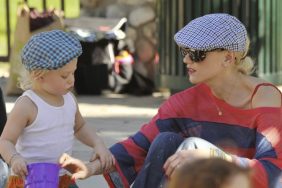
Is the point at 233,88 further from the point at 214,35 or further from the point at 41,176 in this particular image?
the point at 41,176

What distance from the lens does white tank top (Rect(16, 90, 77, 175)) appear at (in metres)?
3.32

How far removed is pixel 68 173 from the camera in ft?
11.2

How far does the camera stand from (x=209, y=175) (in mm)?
1961

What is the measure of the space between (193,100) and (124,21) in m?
4.99

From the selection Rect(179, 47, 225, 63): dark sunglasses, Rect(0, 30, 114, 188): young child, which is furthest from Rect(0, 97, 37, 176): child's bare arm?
Rect(179, 47, 225, 63): dark sunglasses

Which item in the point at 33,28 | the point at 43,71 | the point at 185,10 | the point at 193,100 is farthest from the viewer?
the point at 33,28

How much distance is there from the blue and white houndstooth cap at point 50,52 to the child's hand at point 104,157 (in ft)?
1.34

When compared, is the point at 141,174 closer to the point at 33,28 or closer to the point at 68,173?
the point at 68,173

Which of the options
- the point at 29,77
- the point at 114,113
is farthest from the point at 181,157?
the point at 114,113

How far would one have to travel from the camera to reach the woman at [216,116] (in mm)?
3246

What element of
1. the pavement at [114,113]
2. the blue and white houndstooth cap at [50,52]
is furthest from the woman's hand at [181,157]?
the pavement at [114,113]

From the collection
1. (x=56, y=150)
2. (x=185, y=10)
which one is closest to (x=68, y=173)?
(x=56, y=150)

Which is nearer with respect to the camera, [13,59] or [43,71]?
[43,71]

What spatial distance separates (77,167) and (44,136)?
0.20 metres
